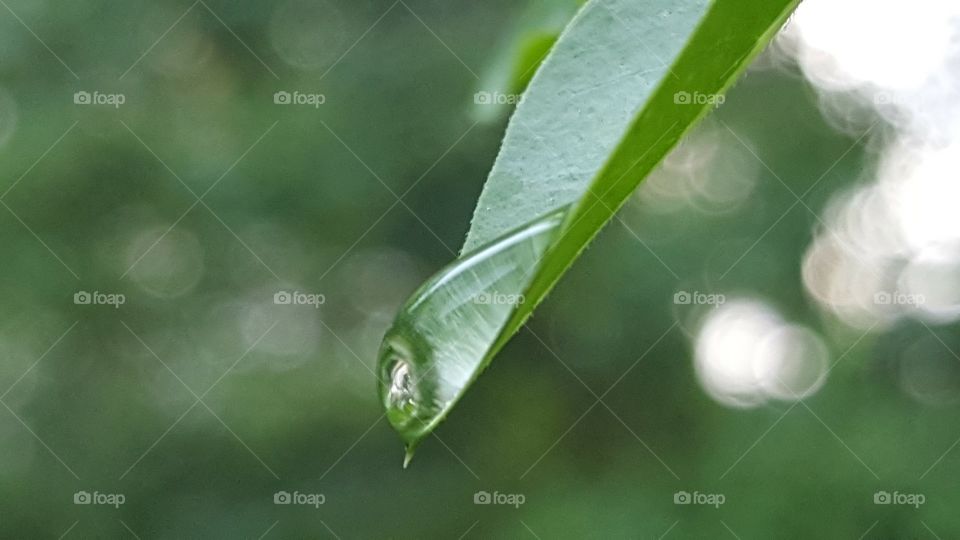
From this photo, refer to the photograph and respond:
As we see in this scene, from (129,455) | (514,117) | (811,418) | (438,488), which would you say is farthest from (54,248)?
(514,117)

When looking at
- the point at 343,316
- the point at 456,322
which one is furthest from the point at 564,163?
the point at 343,316

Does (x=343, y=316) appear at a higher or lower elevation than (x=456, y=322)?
higher

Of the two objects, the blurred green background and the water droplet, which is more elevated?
the blurred green background

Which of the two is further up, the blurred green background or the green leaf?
the blurred green background

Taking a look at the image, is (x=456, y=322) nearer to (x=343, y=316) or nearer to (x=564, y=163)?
(x=564, y=163)

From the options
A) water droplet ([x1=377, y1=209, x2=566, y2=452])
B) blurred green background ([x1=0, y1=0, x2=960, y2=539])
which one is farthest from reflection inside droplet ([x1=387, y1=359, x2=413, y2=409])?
blurred green background ([x1=0, y1=0, x2=960, y2=539])

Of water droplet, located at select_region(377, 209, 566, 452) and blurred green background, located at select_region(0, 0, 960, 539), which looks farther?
blurred green background, located at select_region(0, 0, 960, 539)

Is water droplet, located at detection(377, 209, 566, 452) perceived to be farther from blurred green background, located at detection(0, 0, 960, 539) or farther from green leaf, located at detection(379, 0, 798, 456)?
blurred green background, located at detection(0, 0, 960, 539)
